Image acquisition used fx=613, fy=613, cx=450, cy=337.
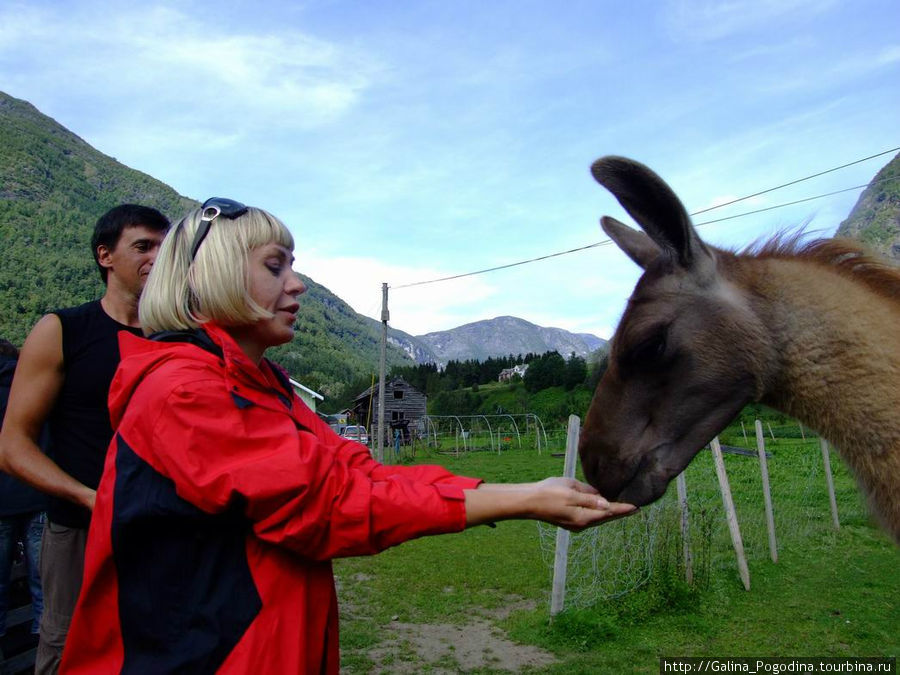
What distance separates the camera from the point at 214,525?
158 centimetres

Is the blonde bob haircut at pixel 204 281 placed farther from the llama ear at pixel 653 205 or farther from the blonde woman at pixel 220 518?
the llama ear at pixel 653 205

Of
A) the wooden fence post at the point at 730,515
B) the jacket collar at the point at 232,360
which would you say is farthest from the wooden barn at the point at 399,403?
the jacket collar at the point at 232,360

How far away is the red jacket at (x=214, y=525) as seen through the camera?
1.49 meters

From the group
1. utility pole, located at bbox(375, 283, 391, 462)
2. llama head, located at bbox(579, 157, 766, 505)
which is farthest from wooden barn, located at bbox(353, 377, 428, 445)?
llama head, located at bbox(579, 157, 766, 505)

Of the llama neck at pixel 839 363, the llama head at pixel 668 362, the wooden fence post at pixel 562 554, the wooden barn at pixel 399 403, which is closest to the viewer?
the llama neck at pixel 839 363

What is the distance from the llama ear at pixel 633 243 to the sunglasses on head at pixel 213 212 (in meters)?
1.75

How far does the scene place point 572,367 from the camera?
65062mm

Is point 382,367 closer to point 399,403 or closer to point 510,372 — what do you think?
point 399,403

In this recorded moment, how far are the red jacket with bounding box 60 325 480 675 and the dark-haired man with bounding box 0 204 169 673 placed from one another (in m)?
1.33

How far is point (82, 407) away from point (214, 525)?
1.77 metres

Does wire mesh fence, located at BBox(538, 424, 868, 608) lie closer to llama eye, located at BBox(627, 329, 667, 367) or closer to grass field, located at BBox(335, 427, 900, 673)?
grass field, located at BBox(335, 427, 900, 673)

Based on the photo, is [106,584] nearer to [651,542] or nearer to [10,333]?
[651,542]

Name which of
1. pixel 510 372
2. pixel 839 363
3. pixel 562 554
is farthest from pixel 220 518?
pixel 510 372

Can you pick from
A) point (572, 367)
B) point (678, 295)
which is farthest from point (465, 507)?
point (572, 367)
